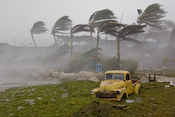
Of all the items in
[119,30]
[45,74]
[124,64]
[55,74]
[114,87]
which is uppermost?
[119,30]

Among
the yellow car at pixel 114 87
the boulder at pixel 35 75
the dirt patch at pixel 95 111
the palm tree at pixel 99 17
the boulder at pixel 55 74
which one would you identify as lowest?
the boulder at pixel 35 75

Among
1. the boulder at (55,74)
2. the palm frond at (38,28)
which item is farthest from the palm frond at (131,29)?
the palm frond at (38,28)

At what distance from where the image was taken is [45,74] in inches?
963

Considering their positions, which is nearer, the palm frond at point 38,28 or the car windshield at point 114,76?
the car windshield at point 114,76

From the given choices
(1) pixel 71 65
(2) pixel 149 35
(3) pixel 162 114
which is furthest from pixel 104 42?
(3) pixel 162 114

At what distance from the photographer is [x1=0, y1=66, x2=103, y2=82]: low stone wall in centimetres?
2055

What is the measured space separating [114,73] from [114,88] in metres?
1.40

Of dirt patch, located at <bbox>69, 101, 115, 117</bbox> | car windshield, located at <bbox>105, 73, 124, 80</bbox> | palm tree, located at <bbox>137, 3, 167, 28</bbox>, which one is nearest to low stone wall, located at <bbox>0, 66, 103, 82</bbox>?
car windshield, located at <bbox>105, 73, 124, 80</bbox>

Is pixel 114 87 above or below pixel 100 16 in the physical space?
below

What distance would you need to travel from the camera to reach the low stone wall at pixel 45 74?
20.5 m

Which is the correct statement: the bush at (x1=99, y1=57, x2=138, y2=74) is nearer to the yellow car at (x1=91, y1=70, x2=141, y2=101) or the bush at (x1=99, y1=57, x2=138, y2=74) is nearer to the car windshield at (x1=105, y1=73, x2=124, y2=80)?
the yellow car at (x1=91, y1=70, x2=141, y2=101)

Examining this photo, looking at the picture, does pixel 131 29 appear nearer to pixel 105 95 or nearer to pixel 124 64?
pixel 124 64

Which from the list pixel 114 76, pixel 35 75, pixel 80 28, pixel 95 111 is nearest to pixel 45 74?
pixel 35 75

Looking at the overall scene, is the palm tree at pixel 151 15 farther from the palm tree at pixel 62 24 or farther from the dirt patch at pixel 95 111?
the dirt patch at pixel 95 111
